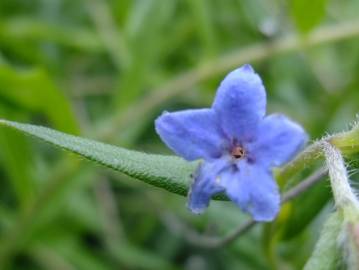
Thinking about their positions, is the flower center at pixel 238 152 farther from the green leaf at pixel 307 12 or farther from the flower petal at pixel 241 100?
the green leaf at pixel 307 12

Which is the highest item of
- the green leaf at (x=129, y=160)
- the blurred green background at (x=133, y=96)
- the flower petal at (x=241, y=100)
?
the blurred green background at (x=133, y=96)

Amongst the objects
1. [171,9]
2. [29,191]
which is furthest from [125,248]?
[171,9]

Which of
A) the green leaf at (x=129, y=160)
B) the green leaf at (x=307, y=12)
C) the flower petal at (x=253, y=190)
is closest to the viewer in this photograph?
the flower petal at (x=253, y=190)

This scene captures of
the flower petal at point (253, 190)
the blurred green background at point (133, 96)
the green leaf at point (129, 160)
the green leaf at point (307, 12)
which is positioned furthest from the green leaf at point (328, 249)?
the green leaf at point (307, 12)

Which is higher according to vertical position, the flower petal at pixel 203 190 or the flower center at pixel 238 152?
the flower center at pixel 238 152

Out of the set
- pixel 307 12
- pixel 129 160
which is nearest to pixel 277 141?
pixel 129 160

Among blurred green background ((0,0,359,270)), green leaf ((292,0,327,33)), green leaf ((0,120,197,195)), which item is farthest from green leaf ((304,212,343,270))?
green leaf ((292,0,327,33))

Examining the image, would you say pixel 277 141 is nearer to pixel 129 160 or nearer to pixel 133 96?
pixel 129 160
